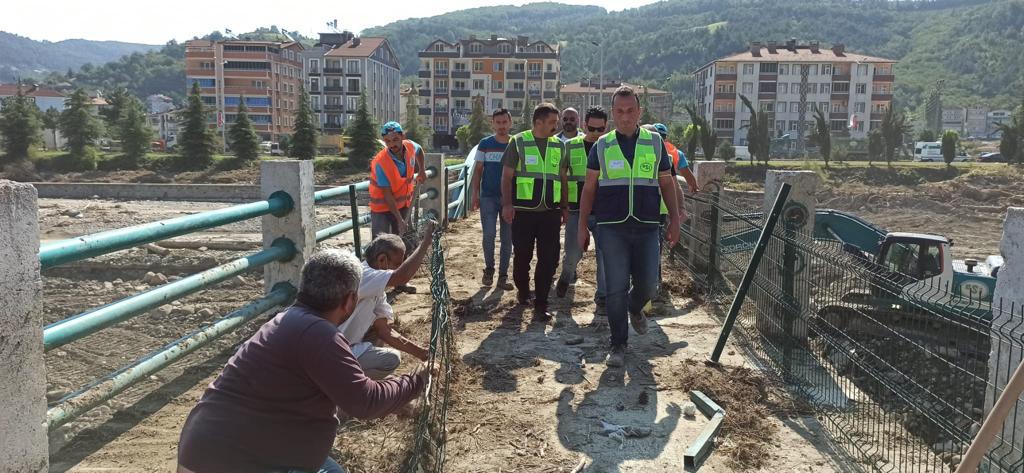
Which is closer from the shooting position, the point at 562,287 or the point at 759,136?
the point at 562,287

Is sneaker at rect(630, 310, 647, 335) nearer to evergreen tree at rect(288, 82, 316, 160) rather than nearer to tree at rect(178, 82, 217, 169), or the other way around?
evergreen tree at rect(288, 82, 316, 160)

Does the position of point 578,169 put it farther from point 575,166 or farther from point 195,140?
point 195,140

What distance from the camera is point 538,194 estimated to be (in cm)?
655

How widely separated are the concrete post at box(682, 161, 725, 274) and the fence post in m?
4.36

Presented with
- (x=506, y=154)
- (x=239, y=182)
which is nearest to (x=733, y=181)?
(x=239, y=182)

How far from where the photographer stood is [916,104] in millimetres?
177875

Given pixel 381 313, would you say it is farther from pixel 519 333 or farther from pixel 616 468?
pixel 519 333

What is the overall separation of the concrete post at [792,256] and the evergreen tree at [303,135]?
137ft

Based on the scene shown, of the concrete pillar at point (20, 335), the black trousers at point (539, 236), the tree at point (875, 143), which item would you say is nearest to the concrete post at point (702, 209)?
the black trousers at point (539, 236)

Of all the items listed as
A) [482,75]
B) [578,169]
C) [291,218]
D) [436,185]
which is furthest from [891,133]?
[482,75]

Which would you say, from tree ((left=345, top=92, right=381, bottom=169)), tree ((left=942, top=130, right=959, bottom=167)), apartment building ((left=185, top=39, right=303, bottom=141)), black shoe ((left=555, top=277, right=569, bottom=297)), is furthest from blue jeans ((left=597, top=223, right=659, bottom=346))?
apartment building ((left=185, top=39, right=303, bottom=141))

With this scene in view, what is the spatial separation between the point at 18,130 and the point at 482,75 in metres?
59.3

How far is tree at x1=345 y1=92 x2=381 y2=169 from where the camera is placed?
144 ft

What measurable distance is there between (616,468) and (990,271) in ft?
38.0
